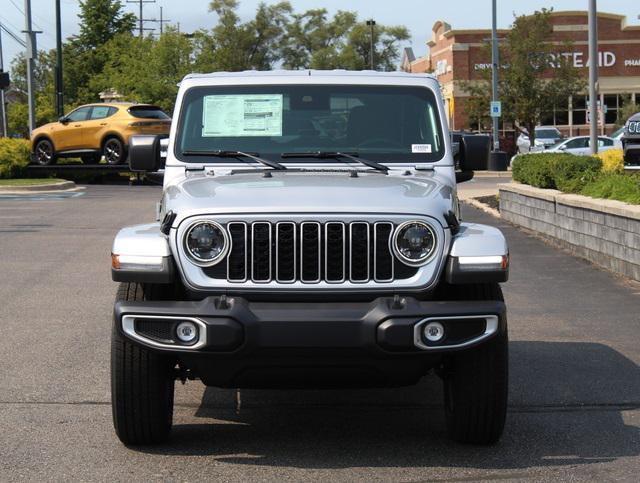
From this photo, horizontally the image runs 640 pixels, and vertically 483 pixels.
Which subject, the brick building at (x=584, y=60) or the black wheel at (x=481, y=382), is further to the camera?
the brick building at (x=584, y=60)

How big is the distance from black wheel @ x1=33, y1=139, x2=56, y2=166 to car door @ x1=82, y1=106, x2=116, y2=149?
133 centimetres

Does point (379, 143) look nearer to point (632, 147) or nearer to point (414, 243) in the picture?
point (414, 243)

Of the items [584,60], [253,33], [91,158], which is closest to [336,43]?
[253,33]

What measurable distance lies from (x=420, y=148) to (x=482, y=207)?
16476 millimetres

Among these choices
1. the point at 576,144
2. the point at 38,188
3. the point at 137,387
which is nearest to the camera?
the point at 137,387

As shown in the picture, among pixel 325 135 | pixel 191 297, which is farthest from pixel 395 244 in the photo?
pixel 325 135

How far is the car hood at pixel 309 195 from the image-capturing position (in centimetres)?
559

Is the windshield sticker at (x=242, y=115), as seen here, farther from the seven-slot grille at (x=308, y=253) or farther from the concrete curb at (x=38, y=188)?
the concrete curb at (x=38, y=188)

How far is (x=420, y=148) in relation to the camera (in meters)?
7.12

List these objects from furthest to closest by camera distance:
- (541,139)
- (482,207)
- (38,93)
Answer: (38,93) < (541,139) < (482,207)

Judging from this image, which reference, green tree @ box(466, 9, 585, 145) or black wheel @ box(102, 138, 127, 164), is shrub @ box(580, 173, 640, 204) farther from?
green tree @ box(466, 9, 585, 145)

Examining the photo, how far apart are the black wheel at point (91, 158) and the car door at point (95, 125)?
18.5 inches

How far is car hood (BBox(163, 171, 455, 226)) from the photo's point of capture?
5.59 metres

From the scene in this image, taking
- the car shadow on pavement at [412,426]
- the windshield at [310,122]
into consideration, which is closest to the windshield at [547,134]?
the car shadow on pavement at [412,426]
